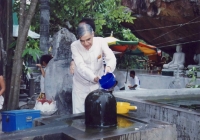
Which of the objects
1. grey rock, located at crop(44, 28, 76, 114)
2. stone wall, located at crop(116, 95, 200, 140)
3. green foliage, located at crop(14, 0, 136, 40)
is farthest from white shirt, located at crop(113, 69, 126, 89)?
stone wall, located at crop(116, 95, 200, 140)

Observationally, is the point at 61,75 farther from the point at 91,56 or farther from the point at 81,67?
the point at 81,67

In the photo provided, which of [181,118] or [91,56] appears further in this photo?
[91,56]

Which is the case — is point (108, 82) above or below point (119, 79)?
above

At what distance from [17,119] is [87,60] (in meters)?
1.27

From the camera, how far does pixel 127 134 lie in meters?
2.42

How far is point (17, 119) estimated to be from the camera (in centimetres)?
434

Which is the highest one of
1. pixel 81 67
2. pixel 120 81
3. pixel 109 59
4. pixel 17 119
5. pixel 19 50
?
pixel 19 50

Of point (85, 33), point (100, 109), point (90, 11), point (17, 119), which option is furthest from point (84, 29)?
point (90, 11)

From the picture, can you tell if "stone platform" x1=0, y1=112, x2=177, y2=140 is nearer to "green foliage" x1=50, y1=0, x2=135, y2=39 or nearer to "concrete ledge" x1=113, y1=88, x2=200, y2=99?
"concrete ledge" x1=113, y1=88, x2=200, y2=99

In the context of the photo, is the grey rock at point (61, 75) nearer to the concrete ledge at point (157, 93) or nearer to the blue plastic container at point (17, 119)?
the concrete ledge at point (157, 93)

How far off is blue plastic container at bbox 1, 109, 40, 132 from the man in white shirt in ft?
2.29

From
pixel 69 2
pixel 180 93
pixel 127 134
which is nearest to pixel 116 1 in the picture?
pixel 69 2

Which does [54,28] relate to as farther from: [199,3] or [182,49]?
[182,49]

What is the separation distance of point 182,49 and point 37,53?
48.1 feet
